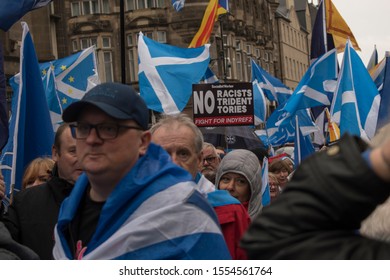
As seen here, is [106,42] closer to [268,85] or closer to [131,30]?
[131,30]

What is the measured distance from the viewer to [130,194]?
9.78 ft

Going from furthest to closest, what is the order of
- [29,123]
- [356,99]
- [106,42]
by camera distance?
[106,42] < [356,99] < [29,123]

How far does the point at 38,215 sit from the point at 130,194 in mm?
1278

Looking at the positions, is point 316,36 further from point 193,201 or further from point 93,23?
point 93,23

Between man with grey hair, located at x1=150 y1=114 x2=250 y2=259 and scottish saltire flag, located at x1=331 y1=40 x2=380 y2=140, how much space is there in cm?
524

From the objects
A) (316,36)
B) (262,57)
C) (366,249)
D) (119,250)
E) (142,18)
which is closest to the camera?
(366,249)

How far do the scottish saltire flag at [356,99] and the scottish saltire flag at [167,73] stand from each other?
2798 mm

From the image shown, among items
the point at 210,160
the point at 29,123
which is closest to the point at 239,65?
the point at 210,160

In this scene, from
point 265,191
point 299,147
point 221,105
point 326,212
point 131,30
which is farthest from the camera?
point 131,30

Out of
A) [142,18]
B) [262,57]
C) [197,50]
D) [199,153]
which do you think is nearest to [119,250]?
[199,153]

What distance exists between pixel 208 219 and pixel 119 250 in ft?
1.14

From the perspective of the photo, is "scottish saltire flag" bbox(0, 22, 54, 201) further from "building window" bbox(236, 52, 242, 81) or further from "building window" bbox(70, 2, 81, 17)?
"building window" bbox(236, 52, 242, 81)

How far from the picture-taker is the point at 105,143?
2.96 m

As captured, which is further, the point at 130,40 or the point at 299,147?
the point at 130,40
